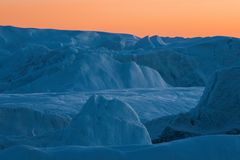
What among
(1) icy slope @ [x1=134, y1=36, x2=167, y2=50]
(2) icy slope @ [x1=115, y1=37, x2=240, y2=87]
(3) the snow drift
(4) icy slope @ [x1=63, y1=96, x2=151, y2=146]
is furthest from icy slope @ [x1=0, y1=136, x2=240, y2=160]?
(1) icy slope @ [x1=134, y1=36, x2=167, y2=50]

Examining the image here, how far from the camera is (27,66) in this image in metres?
40.3

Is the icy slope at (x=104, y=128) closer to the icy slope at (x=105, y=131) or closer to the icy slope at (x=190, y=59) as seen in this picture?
the icy slope at (x=105, y=131)

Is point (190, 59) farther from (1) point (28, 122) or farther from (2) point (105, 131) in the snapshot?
(2) point (105, 131)

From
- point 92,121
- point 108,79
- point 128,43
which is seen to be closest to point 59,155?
point 92,121

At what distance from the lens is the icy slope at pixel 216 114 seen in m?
9.08

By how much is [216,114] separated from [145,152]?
505cm

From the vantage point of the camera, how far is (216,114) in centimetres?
934

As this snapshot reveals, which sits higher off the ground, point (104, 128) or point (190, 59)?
point (104, 128)

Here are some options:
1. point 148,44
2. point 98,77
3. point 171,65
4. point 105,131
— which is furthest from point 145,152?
point 148,44

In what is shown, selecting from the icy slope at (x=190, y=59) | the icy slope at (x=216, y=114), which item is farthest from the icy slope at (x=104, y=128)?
the icy slope at (x=190, y=59)

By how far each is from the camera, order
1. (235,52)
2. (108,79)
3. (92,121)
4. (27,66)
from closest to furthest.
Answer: (92,121) < (108,79) < (235,52) < (27,66)

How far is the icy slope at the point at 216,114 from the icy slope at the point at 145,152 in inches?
171

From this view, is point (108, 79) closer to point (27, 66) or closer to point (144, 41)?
point (27, 66)

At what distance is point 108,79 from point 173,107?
676 centimetres
